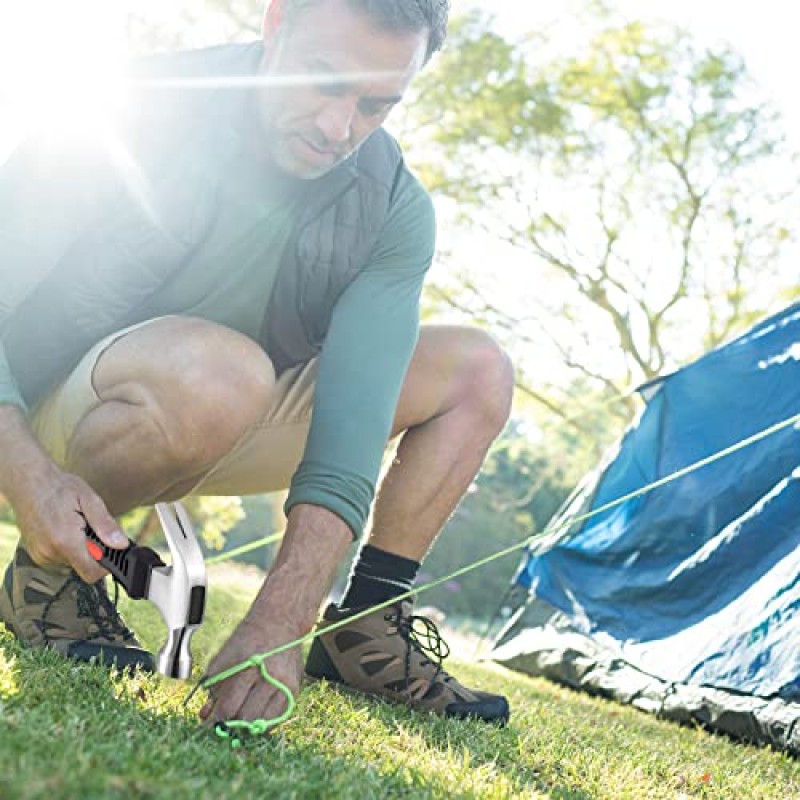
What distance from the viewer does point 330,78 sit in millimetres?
1542

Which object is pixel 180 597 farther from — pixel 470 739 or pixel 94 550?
pixel 470 739

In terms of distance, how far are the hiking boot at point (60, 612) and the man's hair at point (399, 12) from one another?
0.87m

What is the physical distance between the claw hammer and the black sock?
0.46 m

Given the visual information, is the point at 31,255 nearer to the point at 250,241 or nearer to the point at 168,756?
the point at 250,241

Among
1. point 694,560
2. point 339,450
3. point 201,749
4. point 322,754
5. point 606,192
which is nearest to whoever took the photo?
point 201,749

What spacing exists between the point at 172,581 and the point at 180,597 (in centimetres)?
3

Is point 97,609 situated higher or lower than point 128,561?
lower

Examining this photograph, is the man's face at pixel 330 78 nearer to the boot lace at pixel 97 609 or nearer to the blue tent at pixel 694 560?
the boot lace at pixel 97 609

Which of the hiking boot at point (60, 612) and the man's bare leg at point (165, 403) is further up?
the man's bare leg at point (165, 403)

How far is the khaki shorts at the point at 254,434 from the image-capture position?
164 cm

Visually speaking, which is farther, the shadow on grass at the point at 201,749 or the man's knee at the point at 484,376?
the man's knee at the point at 484,376

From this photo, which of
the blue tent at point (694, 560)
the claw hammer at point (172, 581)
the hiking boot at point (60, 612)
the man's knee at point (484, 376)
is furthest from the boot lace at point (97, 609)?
the blue tent at point (694, 560)

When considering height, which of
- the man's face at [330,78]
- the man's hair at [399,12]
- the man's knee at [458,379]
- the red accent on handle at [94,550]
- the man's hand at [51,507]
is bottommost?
the red accent on handle at [94,550]

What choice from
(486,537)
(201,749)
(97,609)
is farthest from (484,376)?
(486,537)
